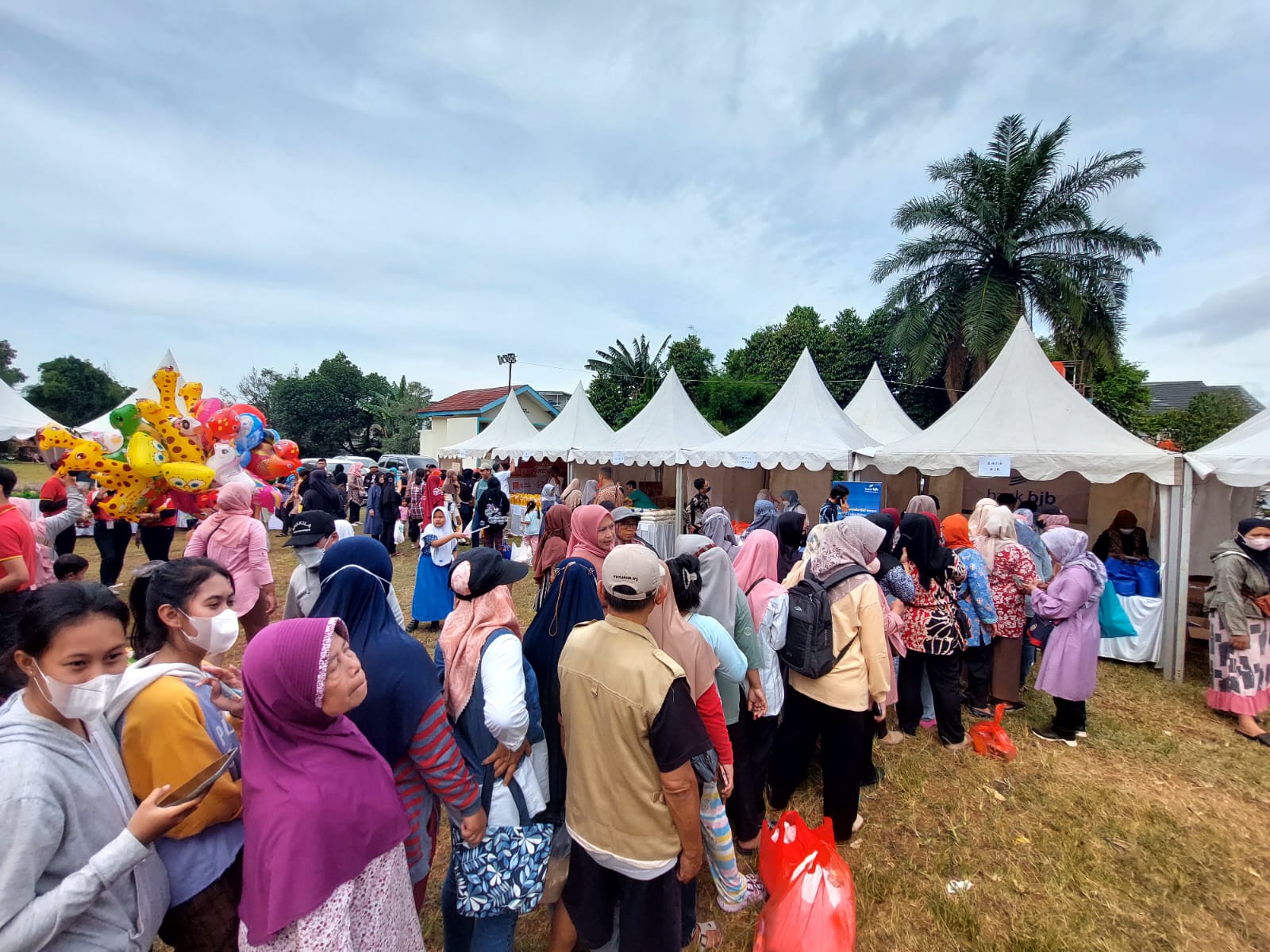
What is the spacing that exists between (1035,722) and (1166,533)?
2715 millimetres

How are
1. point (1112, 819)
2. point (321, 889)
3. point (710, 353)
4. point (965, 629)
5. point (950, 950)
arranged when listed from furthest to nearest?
1. point (710, 353)
2. point (965, 629)
3. point (1112, 819)
4. point (950, 950)
5. point (321, 889)

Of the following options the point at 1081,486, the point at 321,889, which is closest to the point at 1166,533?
the point at 1081,486

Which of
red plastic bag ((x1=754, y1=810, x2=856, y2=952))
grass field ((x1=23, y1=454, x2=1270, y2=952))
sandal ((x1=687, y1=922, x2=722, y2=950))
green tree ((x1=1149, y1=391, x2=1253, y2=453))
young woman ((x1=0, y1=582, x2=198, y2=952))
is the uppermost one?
green tree ((x1=1149, y1=391, x2=1253, y2=453))

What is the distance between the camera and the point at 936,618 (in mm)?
3688

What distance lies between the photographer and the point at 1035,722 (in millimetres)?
4336

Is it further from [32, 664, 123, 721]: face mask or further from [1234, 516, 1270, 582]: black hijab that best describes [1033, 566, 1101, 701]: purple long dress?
[32, 664, 123, 721]: face mask

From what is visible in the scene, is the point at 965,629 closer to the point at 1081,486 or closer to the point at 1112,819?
the point at 1112,819

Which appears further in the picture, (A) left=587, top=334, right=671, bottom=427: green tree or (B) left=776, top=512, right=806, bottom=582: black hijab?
(A) left=587, top=334, right=671, bottom=427: green tree

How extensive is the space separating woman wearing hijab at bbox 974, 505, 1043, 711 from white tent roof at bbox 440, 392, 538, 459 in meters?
11.8

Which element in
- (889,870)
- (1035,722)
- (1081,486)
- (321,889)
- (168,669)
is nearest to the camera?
(321,889)

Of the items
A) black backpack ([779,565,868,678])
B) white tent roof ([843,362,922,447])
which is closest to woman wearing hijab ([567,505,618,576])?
black backpack ([779,565,868,678])

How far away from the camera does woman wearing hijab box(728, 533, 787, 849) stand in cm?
275

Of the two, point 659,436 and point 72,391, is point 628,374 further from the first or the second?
point 72,391

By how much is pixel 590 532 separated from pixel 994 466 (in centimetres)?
555
